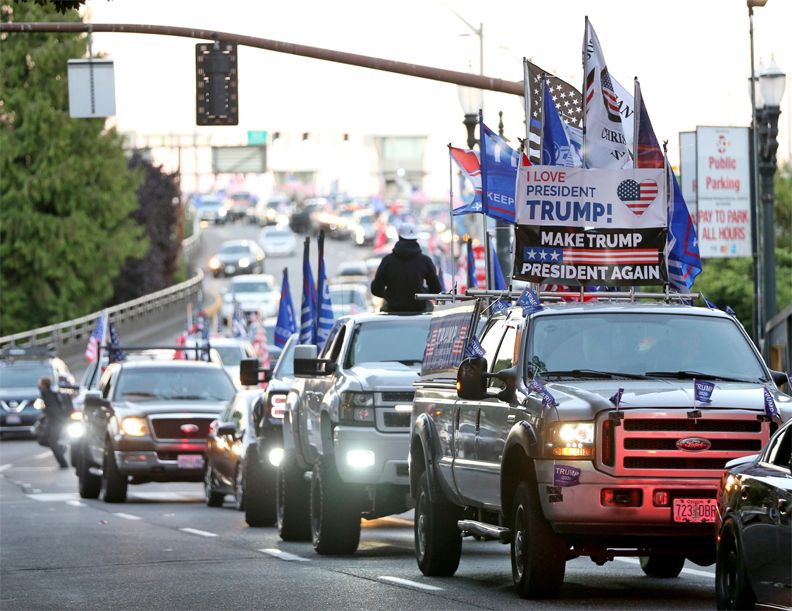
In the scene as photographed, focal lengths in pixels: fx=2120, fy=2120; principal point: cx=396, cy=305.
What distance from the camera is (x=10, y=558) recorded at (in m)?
18.2

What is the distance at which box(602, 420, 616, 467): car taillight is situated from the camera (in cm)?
1315

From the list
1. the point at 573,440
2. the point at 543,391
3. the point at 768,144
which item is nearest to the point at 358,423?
the point at 543,391

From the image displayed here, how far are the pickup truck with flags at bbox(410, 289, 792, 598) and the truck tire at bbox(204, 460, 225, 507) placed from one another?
10772mm

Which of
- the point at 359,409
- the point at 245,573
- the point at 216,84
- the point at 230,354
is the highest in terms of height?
the point at 216,84

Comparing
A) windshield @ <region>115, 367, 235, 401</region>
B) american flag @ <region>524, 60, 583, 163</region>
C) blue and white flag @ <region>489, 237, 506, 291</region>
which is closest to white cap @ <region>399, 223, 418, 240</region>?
american flag @ <region>524, 60, 583, 163</region>

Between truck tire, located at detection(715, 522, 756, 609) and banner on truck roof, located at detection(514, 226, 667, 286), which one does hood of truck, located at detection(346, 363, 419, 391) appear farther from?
truck tire, located at detection(715, 522, 756, 609)

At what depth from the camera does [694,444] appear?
43.4 feet

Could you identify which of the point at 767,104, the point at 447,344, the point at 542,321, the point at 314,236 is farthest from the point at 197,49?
the point at 314,236

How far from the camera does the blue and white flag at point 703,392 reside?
13.3m

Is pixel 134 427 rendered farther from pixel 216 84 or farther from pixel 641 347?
pixel 641 347

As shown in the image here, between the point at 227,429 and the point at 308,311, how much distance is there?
698 cm

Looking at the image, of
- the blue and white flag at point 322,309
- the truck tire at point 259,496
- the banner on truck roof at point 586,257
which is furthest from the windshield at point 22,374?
the banner on truck roof at point 586,257

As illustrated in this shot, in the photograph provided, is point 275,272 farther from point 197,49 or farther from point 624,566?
point 624,566

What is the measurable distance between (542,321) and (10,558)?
5.99 m
